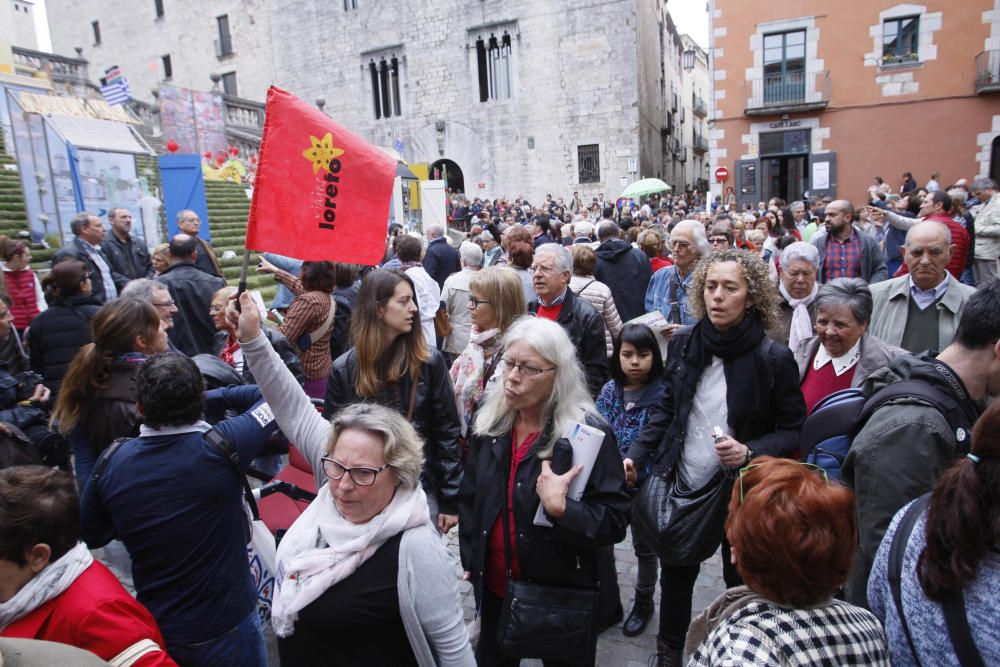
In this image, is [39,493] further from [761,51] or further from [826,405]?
[761,51]

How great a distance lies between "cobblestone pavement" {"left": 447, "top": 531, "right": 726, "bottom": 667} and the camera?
3.17 metres

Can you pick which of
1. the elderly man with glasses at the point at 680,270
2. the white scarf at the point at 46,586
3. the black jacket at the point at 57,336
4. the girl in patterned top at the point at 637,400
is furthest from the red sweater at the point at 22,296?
the elderly man with glasses at the point at 680,270

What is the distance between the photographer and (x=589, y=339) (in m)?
4.03

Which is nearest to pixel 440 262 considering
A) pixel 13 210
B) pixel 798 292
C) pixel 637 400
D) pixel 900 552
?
pixel 798 292

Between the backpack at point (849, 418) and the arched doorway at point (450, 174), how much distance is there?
92.8 ft

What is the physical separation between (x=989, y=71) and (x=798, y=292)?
1918 centimetres

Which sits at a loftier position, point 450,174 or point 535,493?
point 450,174

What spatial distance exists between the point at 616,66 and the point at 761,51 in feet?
24.1

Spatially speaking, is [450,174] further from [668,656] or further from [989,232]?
[668,656]

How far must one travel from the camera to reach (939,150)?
60.6ft

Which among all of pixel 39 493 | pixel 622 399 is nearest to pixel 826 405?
pixel 622 399

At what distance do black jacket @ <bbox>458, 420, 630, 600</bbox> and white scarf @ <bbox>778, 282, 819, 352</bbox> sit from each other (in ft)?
7.07

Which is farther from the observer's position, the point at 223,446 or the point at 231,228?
the point at 231,228

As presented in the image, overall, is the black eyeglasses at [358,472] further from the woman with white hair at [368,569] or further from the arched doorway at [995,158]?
the arched doorway at [995,158]
